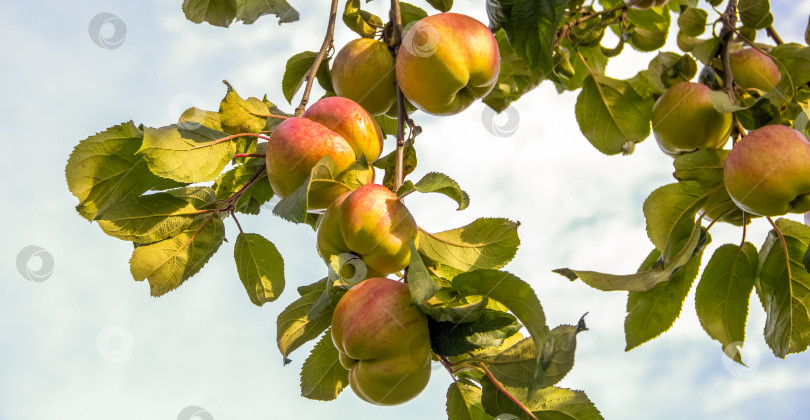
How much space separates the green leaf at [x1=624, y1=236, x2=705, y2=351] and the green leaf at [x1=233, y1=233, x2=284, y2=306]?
3.02 feet

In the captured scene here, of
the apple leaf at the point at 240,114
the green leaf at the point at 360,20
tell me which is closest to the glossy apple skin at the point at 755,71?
the green leaf at the point at 360,20

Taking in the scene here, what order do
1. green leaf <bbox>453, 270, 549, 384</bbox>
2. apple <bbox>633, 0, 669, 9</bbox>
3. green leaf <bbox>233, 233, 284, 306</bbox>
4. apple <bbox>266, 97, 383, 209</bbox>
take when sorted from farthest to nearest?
apple <bbox>633, 0, 669, 9</bbox> < green leaf <bbox>233, 233, 284, 306</bbox> < apple <bbox>266, 97, 383, 209</bbox> < green leaf <bbox>453, 270, 549, 384</bbox>

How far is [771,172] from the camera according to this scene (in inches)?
59.1

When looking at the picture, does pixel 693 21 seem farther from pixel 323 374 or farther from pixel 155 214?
pixel 155 214

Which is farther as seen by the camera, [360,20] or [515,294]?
[360,20]

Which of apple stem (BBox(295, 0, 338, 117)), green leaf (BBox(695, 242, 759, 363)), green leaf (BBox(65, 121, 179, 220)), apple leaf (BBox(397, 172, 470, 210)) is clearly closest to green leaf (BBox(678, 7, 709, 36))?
green leaf (BBox(695, 242, 759, 363))

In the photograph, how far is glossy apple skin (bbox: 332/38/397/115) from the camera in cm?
155

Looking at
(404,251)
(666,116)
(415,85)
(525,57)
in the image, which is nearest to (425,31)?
(415,85)

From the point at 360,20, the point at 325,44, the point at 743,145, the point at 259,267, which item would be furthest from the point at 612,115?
the point at 259,267

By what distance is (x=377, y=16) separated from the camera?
1.73 meters

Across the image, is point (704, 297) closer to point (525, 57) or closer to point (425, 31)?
point (525, 57)

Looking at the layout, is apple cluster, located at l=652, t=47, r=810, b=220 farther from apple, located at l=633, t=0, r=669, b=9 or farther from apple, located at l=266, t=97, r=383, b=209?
apple, located at l=266, t=97, r=383, b=209

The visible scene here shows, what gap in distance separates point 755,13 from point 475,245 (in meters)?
1.34

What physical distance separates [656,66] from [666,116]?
301 millimetres
